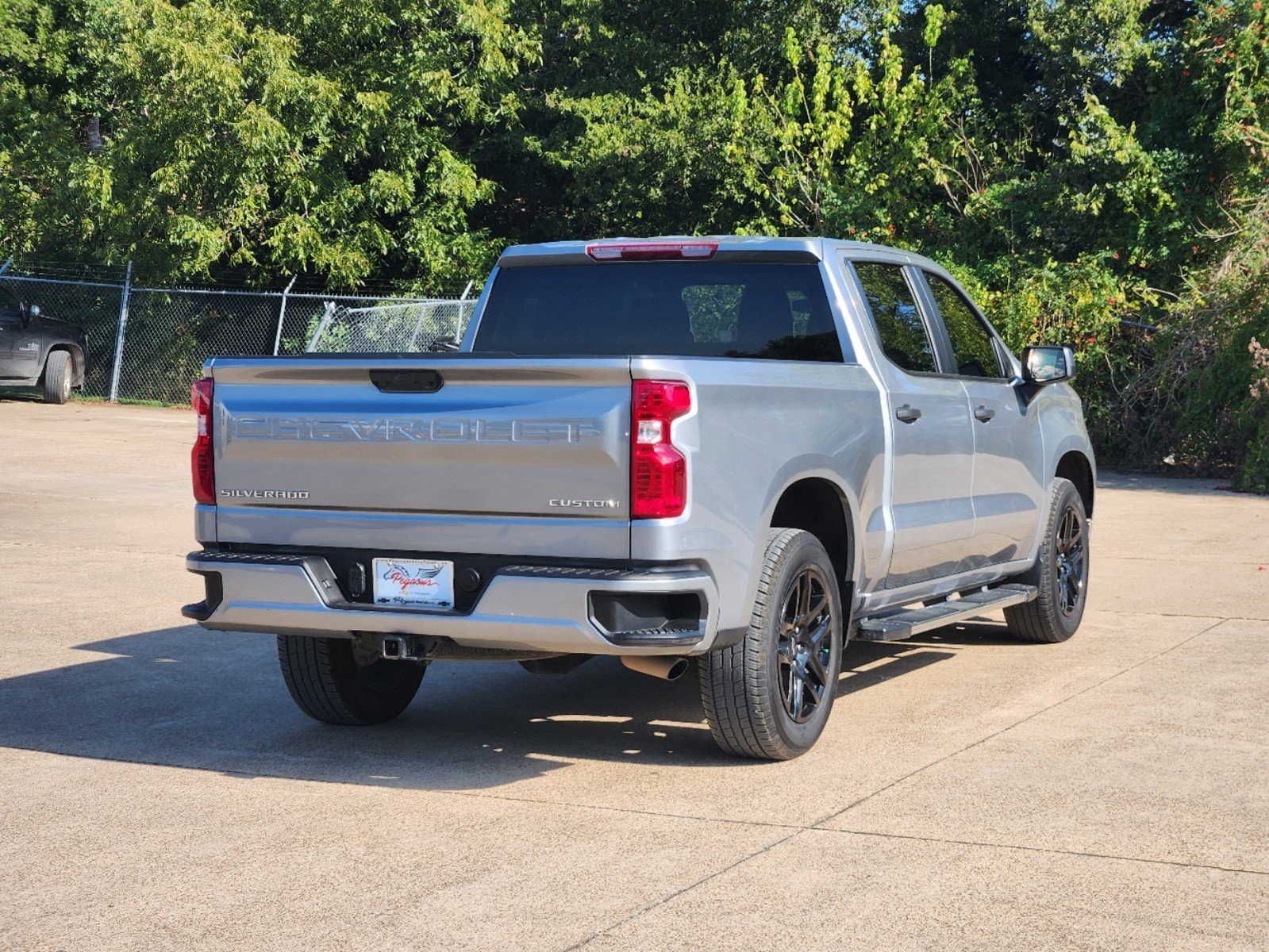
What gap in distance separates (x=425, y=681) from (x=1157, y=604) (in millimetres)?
4821

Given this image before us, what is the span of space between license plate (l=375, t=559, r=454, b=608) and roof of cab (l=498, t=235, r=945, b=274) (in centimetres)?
194

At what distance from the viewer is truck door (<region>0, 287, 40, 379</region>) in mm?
23953

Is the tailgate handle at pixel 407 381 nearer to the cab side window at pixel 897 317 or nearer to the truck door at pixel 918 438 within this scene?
the truck door at pixel 918 438

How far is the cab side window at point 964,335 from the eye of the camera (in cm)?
812

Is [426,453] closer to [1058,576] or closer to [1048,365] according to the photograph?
[1048,365]

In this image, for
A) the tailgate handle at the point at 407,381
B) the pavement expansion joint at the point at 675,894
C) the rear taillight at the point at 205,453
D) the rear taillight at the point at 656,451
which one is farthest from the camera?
the rear taillight at the point at 205,453

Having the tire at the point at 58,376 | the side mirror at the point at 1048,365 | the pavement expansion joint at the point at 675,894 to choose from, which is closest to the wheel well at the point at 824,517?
the pavement expansion joint at the point at 675,894

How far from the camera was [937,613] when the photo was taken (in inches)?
288

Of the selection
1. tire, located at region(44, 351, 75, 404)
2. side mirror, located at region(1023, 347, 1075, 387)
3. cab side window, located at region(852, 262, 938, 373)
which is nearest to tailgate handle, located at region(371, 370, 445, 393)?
cab side window, located at region(852, 262, 938, 373)

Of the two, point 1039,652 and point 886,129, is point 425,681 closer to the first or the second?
point 1039,652

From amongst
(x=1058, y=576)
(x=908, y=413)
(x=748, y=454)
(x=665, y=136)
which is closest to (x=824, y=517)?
(x=908, y=413)

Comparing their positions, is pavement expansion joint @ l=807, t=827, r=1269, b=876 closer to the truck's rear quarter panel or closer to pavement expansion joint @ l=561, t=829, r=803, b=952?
pavement expansion joint @ l=561, t=829, r=803, b=952

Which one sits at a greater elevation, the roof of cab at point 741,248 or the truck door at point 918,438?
the roof of cab at point 741,248

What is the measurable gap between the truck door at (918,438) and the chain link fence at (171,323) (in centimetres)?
1755
